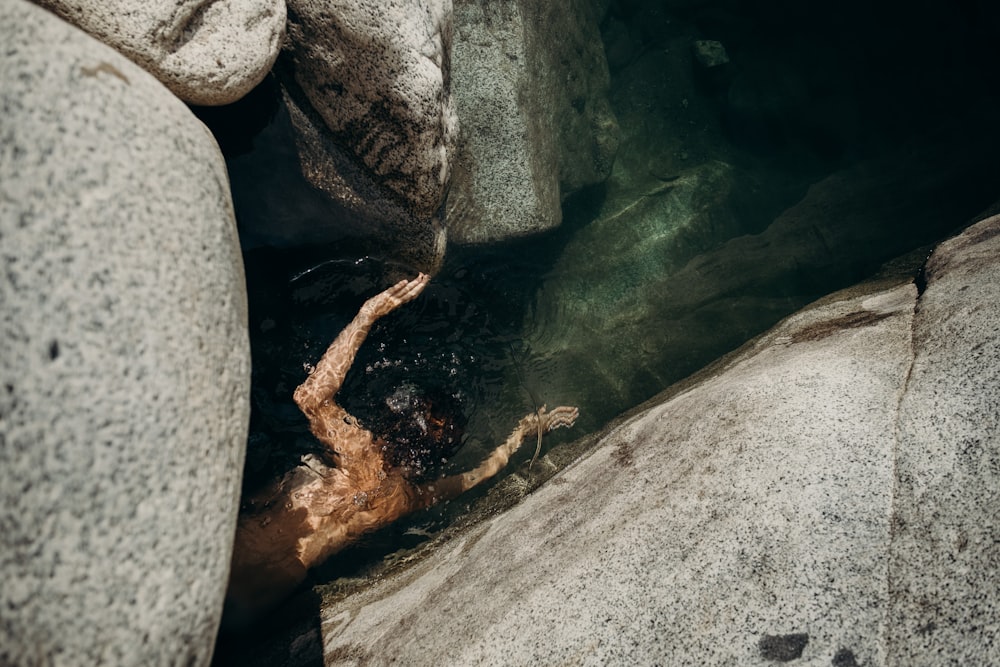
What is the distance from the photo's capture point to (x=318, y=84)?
9.77 feet

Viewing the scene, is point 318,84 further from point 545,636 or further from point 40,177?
point 545,636

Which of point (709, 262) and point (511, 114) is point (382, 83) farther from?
point (709, 262)

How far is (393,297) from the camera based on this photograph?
11.7 feet

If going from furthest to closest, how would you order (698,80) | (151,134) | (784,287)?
1. (698,80)
2. (784,287)
3. (151,134)

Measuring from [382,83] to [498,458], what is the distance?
96.3 inches

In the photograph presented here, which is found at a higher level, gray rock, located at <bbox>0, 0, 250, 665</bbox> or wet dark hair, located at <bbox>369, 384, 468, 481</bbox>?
gray rock, located at <bbox>0, 0, 250, 665</bbox>

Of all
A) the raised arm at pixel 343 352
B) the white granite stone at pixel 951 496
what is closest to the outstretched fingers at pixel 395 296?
the raised arm at pixel 343 352

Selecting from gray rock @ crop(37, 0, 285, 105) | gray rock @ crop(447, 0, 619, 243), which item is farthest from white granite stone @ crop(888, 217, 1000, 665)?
gray rock @ crop(37, 0, 285, 105)

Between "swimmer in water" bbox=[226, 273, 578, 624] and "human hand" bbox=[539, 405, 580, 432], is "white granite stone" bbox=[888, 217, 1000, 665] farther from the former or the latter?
"swimmer in water" bbox=[226, 273, 578, 624]

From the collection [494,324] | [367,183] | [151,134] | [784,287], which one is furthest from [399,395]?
[784,287]

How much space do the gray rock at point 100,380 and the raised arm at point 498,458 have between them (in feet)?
6.43

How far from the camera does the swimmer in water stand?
3.05 meters

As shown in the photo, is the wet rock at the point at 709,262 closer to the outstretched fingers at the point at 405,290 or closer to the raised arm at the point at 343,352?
the outstretched fingers at the point at 405,290

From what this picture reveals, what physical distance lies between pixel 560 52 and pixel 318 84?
2.07 meters
